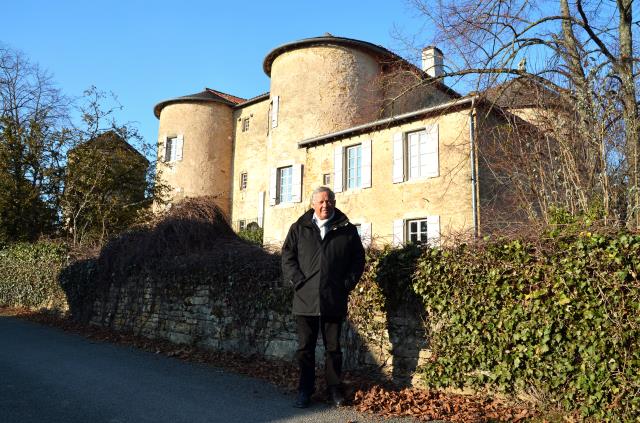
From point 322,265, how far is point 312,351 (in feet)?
2.73

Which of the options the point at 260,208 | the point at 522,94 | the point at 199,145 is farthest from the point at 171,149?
the point at 522,94

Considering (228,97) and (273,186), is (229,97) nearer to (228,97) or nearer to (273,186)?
(228,97)

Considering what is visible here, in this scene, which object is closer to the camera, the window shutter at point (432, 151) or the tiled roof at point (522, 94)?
the tiled roof at point (522, 94)

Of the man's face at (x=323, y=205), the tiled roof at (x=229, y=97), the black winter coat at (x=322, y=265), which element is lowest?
the black winter coat at (x=322, y=265)

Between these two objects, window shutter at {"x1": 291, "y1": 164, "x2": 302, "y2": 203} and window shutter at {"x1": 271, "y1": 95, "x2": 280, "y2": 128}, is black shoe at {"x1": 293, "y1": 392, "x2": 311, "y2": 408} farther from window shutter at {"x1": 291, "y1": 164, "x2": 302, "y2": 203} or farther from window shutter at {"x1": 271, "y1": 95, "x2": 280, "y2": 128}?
window shutter at {"x1": 271, "y1": 95, "x2": 280, "y2": 128}

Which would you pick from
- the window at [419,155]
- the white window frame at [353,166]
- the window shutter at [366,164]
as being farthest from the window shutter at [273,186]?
the window at [419,155]

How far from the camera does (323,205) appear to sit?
15.9 feet

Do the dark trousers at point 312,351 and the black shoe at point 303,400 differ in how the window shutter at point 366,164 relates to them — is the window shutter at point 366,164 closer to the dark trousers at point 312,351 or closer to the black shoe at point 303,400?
the dark trousers at point 312,351

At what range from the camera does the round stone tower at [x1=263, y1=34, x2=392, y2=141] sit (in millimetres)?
19500

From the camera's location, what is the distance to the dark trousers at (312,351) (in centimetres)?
464

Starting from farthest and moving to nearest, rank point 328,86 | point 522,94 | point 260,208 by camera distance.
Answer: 1. point 260,208
2. point 328,86
3. point 522,94

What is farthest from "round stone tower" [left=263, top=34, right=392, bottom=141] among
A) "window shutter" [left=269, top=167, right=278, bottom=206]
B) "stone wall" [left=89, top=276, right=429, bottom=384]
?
"stone wall" [left=89, top=276, right=429, bottom=384]

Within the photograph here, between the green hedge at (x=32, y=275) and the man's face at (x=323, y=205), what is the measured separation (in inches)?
389

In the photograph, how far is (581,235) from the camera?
419cm
